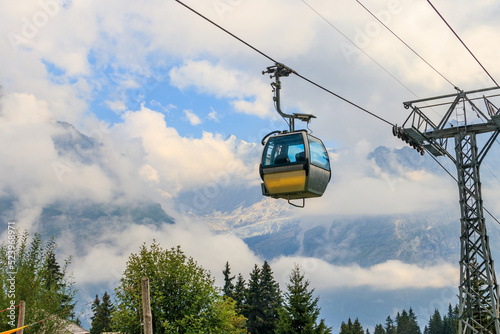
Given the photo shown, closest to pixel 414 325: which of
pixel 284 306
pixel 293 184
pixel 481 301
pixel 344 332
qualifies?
pixel 344 332

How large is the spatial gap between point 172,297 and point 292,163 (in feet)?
87.2

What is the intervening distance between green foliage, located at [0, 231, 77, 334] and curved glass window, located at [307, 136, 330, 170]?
17.9 m

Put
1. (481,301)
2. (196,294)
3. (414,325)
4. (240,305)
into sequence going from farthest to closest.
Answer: (414,325), (240,305), (196,294), (481,301)

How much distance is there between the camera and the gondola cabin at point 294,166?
16391 mm

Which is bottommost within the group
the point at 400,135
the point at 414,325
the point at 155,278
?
the point at 414,325

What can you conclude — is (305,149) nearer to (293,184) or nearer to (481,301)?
(293,184)

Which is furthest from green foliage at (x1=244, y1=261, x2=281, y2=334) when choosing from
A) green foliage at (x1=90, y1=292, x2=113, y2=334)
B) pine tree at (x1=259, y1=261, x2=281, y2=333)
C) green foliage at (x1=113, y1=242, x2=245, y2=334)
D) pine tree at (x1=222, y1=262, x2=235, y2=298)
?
green foliage at (x1=113, y1=242, x2=245, y2=334)

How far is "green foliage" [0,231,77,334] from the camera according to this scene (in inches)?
1115

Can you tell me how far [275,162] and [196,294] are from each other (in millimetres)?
25995

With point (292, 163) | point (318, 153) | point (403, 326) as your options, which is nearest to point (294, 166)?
point (292, 163)

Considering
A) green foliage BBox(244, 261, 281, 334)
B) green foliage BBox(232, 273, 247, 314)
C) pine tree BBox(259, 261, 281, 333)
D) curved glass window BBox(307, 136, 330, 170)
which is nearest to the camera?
curved glass window BBox(307, 136, 330, 170)

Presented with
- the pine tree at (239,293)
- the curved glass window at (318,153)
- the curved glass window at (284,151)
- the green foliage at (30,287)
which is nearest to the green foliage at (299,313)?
the green foliage at (30,287)

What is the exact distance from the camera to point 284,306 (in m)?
43.5

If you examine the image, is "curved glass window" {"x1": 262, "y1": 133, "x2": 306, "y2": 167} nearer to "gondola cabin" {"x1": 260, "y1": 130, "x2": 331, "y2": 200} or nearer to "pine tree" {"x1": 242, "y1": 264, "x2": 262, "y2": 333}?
"gondola cabin" {"x1": 260, "y1": 130, "x2": 331, "y2": 200}
